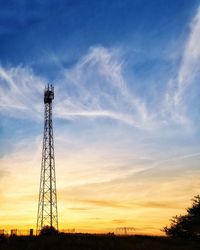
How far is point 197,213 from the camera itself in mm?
51469

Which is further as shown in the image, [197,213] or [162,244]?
[197,213]

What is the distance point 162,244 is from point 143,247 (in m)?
4.75

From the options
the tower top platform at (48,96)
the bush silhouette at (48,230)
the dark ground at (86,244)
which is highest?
the tower top platform at (48,96)

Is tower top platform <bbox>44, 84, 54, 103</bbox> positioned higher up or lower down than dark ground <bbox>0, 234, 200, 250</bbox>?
higher up

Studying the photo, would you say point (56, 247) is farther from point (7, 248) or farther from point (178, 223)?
point (178, 223)

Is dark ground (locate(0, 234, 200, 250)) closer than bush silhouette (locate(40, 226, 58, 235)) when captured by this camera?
Yes

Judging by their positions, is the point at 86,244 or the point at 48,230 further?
the point at 48,230

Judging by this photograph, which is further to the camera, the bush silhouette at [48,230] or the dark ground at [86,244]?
the bush silhouette at [48,230]

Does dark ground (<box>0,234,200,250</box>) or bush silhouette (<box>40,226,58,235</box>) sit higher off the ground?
bush silhouette (<box>40,226,58,235</box>)

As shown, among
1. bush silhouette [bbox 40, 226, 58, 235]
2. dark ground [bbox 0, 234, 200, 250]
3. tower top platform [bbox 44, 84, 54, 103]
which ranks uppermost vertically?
tower top platform [bbox 44, 84, 54, 103]

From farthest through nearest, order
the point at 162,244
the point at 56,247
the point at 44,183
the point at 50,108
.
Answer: the point at 50,108, the point at 44,183, the point at 162,244, the point at 56,247

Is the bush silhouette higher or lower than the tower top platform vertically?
lower

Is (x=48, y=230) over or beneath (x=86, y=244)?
over

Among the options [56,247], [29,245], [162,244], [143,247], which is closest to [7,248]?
[29,245]
